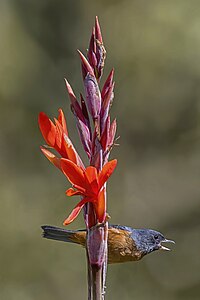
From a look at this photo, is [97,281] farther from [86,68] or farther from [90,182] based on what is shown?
[86,68]

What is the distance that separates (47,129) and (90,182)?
0.09 meters

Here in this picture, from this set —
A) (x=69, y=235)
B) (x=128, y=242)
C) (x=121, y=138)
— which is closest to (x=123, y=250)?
(x=128, y=242)

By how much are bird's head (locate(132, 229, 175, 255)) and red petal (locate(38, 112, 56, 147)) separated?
3.59ft

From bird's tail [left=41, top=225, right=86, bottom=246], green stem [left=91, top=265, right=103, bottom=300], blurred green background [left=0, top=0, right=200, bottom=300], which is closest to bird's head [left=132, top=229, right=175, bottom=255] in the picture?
bird's tail [left=41, top=225, right=86, bottom=246]

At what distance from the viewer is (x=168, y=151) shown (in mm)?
5023

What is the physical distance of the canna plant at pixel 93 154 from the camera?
34.7 inches

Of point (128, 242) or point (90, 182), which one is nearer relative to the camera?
point (90, 182)

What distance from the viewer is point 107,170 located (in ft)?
2.87

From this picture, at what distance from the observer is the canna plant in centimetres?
88

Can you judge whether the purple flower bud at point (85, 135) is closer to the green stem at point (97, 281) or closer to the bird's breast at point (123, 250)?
the green stem at point (97, 281)

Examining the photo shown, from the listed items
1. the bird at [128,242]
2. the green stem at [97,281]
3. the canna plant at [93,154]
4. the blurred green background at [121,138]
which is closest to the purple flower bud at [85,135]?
the canna plant at [93,154]

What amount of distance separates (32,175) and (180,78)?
1253 millimetres

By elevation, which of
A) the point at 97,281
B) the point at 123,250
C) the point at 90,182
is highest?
the point at 123,250

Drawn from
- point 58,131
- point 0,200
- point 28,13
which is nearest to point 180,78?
point 28,13
